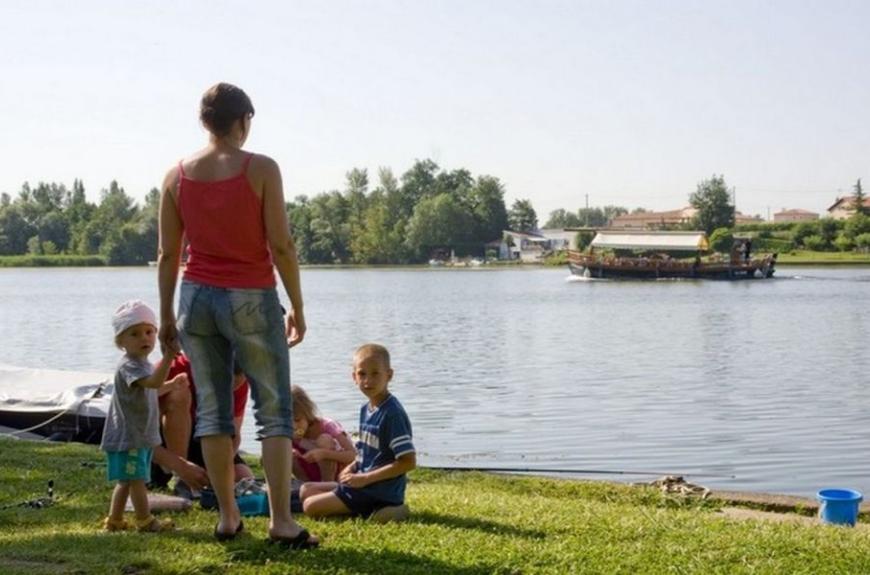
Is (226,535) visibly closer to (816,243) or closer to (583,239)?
(816,243)

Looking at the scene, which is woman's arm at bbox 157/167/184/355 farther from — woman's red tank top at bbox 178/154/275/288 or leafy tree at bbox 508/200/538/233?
leafy tree at bbox 508/200/538/233

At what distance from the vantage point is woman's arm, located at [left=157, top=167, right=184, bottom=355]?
5375 mm

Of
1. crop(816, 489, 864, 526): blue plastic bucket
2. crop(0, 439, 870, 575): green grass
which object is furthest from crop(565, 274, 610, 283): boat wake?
→ crop(0, 439, 870, 575): green grass

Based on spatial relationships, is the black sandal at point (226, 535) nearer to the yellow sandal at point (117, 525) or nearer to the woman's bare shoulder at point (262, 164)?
the yellow sandal at point (117, 525)

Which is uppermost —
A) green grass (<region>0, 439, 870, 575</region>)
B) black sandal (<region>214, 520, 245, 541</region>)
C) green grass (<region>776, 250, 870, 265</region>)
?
black sandal (<region>214, 520, 245, 541</region>)

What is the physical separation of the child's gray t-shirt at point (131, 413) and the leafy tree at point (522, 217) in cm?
15415

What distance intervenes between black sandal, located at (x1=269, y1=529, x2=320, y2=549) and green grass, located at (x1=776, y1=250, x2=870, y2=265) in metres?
116

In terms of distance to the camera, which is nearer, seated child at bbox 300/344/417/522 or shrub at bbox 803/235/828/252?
seated child at bbox 300/344/417/522

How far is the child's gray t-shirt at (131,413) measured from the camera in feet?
19.8

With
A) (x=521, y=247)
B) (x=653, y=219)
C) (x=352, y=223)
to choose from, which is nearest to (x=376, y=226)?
(x=352, y=223)

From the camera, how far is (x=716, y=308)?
177 feet

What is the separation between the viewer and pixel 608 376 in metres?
25.0

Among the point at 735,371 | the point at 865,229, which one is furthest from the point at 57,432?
the point at 865,229

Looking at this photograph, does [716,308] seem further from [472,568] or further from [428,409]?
[472,568]
